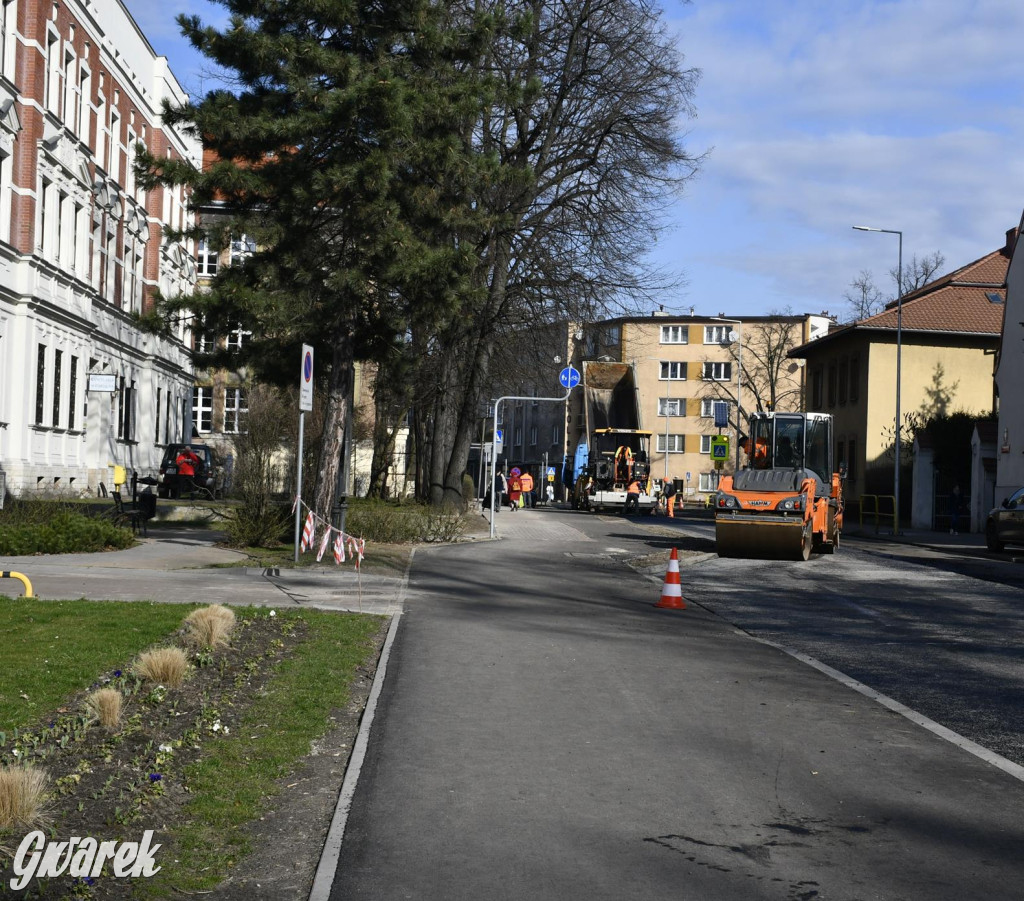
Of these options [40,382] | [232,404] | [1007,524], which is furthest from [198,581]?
[232,404]

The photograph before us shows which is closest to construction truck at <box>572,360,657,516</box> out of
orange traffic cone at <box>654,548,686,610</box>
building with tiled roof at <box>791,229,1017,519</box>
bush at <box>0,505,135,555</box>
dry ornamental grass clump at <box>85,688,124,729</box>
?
building with tiled roof at <box>791,229,1017,519</box>

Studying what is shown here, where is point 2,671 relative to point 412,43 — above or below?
below

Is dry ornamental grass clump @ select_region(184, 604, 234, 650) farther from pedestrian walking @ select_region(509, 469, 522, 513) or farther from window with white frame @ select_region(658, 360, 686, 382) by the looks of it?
window with white frame @ select_region(658, 360, 686, 382)

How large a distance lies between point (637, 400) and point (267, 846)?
45.9 meters

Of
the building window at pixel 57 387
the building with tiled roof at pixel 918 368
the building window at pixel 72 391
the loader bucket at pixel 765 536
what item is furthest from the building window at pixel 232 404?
the loader bucket at pixel 765 536

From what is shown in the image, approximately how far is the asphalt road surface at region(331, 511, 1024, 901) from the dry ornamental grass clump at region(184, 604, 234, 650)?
145cm

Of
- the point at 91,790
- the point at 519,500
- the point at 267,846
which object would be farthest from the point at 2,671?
the point at 519,500

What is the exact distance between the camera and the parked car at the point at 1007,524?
3030 centimetres

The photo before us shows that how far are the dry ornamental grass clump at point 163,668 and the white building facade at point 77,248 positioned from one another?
47.3ft

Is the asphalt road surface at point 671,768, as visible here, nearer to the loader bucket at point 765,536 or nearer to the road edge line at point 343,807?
the road edge line at point 343,807

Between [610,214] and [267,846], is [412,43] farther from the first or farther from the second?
[267,846]

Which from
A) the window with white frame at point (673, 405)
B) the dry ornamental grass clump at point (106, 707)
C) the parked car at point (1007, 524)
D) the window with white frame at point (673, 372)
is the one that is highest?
the window with white frame at point (673, 372)

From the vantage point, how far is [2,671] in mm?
8664

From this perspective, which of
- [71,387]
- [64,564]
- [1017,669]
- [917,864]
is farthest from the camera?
[71,387]
